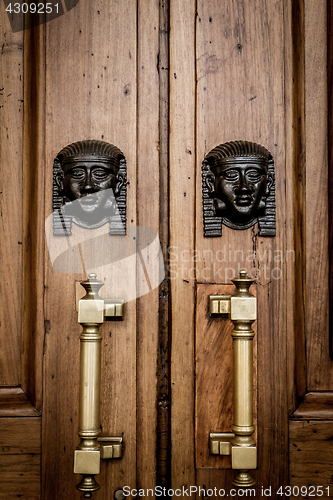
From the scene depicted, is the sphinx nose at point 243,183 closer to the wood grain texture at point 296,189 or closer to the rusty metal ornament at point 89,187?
the wood grain texture at point 296,189

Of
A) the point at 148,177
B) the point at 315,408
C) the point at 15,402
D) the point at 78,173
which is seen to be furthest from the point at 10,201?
the point at 315,408

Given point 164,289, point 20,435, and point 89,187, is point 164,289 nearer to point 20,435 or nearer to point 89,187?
point 89,187

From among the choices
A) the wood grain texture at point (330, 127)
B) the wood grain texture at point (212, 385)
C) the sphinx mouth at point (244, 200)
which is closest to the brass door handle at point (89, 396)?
the wood grain texture at point (212, 385)

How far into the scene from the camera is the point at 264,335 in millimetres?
680

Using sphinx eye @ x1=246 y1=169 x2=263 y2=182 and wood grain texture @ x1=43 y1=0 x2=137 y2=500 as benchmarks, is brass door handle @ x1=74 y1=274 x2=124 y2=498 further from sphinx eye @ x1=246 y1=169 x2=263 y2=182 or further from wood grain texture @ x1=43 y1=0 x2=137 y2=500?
sphinx eye @ x1=246 y1=169 x2=263 y2=182

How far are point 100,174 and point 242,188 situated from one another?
0.85 ft

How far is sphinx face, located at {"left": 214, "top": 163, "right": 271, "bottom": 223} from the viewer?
25.6 inches

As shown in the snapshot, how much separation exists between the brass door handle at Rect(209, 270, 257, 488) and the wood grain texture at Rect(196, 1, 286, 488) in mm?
88

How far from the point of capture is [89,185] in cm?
65

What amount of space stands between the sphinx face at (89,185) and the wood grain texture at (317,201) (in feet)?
1.26

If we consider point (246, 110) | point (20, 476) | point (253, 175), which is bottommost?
point (20, 476)

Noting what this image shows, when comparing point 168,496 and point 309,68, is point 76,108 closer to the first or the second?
point 309,68

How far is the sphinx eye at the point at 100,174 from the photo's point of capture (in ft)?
2.15

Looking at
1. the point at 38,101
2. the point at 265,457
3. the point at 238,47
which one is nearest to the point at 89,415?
the point at 265,457
